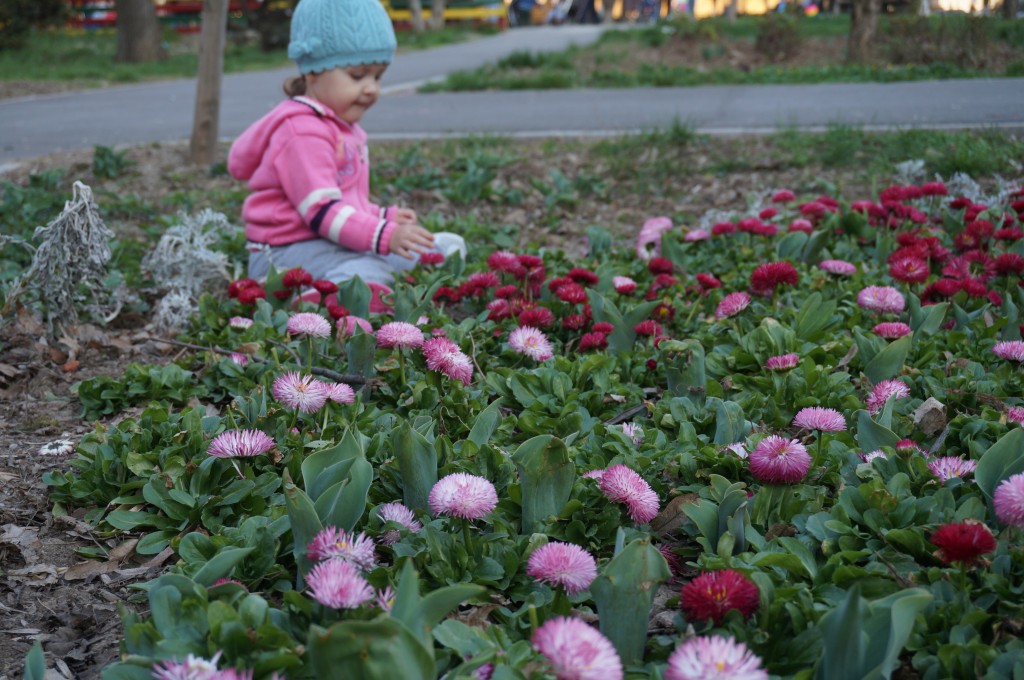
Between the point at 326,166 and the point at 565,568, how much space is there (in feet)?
7.78

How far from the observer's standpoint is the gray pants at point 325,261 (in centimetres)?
359

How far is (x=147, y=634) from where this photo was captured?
4.88 feet

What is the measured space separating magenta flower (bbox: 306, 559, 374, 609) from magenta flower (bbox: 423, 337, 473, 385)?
0.87m

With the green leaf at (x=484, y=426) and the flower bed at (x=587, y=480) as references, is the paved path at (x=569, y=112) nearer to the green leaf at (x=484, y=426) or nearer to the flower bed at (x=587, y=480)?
the flower bed at (x=587, y=480)

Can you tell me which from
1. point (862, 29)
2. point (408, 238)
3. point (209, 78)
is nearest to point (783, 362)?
point (408, 238)

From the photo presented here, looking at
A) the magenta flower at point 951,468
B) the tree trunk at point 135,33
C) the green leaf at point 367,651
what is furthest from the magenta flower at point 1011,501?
the tree trunk at point 135,33

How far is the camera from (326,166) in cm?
361

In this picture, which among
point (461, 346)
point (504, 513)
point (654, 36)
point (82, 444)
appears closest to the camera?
point (504, 513)

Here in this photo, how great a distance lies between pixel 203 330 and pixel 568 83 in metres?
7.68

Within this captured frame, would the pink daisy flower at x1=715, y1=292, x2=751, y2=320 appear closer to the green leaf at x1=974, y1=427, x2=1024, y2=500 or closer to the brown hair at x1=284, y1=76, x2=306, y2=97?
the green leaf at x1=974, y1=427, x2=1024, y2=500

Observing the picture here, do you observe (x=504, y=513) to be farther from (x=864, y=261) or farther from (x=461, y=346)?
(x=864, y=261)

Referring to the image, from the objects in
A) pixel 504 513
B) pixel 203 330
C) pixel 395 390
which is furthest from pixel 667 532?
pixel 203 330

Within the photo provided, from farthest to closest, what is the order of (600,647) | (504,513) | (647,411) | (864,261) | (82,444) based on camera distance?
1. (864,261)
2. (647,411)
3. (82,444)
4. (504,513)
5. (600,647)

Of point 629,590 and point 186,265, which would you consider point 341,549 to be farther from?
point 186,265
